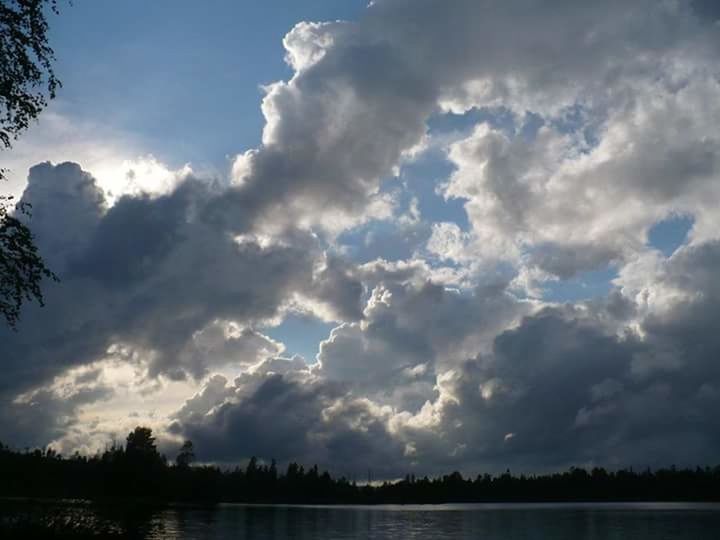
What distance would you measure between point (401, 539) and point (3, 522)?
3244 inches

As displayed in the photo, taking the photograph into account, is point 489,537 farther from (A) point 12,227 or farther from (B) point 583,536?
(A) point 12,227

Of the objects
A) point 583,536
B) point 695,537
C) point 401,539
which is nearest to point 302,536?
point 401,539

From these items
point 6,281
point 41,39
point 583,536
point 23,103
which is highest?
point 41,39

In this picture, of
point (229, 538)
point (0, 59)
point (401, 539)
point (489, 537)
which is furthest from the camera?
point (489, 537)

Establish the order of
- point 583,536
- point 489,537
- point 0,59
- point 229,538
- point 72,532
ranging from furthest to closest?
point 583,536 < point 489,537 < point 229,538 < point 72,532 < point 0,59

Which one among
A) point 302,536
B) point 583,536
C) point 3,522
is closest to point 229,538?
point 302,536

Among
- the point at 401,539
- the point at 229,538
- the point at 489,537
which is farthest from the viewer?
the point at 489,537

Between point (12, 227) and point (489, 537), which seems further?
point (489, 537)

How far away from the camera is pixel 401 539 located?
367ft

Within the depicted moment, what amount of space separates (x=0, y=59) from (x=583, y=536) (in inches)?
5436

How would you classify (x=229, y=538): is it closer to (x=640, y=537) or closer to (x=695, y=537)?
(x=640, y=537)

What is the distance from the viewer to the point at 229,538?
97.0 m

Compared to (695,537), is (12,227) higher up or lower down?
higher up

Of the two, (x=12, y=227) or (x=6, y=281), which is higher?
(x=12, y=227)
